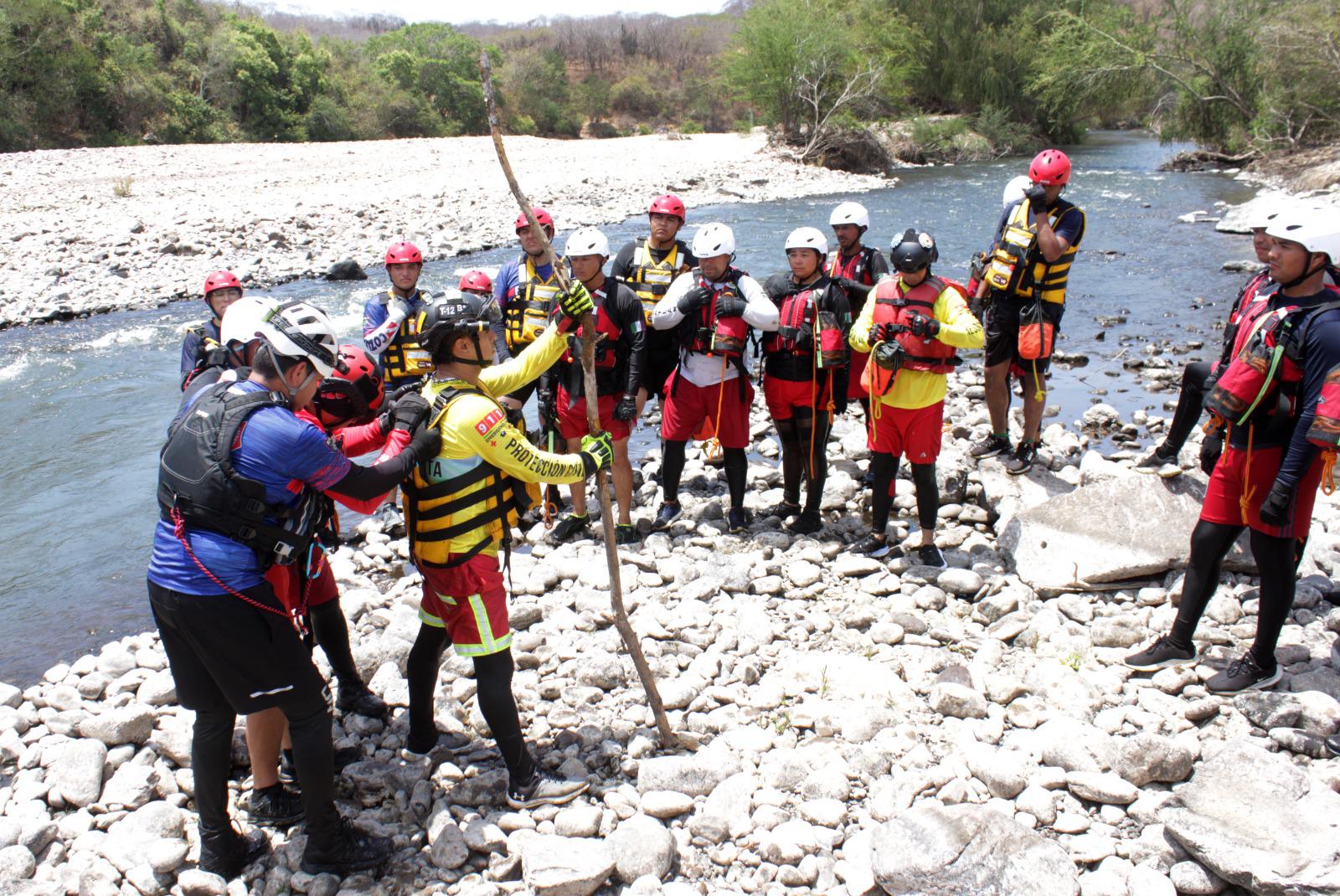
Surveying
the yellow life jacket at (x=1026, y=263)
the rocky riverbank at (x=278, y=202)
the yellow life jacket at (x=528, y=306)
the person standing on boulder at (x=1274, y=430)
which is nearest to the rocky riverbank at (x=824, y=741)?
the person standing on boulder at (x=1274, y=430)

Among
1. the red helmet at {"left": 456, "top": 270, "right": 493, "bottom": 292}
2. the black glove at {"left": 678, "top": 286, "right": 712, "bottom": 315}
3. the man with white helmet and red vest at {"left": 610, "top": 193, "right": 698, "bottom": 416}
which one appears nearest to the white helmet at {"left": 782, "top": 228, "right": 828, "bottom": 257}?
the black glove at {"left": 678, "top": 286, "right": 712, "bottom": 315}

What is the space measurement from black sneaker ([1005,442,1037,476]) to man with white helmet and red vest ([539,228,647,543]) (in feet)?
10.7

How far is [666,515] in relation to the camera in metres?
7.11

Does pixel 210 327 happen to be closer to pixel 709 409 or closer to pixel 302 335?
pixel 302 335

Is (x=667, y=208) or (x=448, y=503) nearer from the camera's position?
(x=448, y=503)

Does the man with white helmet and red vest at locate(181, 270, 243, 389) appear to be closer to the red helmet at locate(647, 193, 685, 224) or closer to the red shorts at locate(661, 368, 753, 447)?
the red helmet at locate(647, 193, 685, 224)

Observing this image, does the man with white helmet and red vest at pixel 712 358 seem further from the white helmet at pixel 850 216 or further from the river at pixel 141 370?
the river at pixel 141 370

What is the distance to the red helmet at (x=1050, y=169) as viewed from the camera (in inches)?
270

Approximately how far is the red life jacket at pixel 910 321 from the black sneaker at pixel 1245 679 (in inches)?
91.3

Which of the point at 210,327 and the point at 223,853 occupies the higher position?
the point at 210,327

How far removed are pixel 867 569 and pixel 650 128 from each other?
59245 mm

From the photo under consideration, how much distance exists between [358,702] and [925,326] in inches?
157

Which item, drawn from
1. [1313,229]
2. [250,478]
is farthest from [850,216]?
[250,478]

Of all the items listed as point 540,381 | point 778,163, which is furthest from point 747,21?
point 540,381
